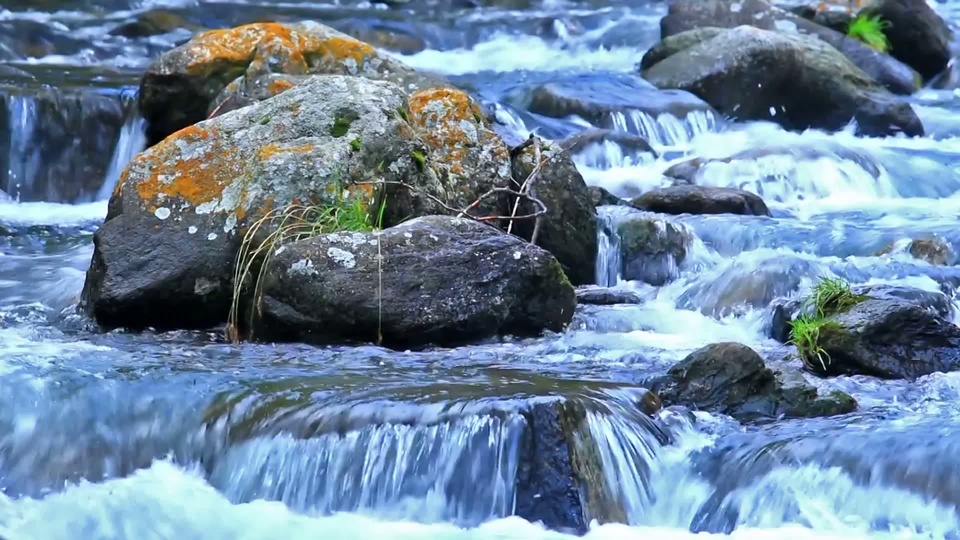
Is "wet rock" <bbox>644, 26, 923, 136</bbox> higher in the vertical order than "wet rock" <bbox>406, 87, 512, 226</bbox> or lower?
lower

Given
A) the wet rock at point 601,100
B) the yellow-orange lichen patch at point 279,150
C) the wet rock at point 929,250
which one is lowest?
the wet rock at point 929,250

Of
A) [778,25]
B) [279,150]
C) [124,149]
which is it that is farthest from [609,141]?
[778,25]

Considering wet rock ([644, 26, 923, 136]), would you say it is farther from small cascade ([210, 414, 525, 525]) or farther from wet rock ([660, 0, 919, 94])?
small cascade ([210, 414, 525, 525])

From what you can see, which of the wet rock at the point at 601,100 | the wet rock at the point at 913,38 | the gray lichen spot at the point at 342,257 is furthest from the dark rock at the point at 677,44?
the gray lichen spot at the point at 342,257

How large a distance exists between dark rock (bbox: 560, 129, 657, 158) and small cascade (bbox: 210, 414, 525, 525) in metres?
5.42

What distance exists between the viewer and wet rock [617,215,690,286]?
7.13 m

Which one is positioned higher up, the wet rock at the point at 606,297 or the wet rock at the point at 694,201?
the wet rock at the point at 694,201

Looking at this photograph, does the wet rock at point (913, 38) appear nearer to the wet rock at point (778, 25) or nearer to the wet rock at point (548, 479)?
the wet rock at point (778, 25)

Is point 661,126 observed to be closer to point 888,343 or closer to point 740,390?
point 888,343

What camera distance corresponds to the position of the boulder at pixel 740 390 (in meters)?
4.61

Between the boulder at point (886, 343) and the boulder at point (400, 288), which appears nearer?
the boulder at point (886, 343)

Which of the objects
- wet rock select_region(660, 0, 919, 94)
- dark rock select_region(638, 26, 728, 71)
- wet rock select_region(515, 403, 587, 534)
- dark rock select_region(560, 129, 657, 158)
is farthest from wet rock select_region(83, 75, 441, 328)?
wet rock select_region(660, 0, 919, 94)

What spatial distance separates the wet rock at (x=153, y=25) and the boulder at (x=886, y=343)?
9429 mm

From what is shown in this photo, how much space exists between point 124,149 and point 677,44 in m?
5.50
